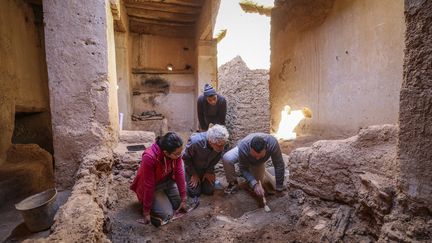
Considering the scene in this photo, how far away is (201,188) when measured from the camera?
140 inches

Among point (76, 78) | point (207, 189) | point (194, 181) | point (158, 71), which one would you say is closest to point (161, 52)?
point (158, 71)

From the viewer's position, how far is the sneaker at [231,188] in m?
3.55

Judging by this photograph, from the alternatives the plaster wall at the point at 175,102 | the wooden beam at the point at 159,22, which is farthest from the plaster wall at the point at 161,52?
the wooden beam at the point at 159,22

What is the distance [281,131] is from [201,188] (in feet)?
6.41

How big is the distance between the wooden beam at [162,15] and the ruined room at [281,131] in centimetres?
99

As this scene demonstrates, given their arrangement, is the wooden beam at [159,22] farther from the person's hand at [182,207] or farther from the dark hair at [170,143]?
the person's hand at [182,207]

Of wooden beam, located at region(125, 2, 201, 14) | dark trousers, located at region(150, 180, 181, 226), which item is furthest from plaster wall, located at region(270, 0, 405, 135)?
dark trousers, located at region(150, 180, 181, 226)

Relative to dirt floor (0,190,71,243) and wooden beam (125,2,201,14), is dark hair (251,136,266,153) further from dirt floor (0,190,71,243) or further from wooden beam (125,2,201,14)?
wooden beam (125,2,201,14)

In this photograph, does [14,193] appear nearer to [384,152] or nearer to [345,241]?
[345,241]

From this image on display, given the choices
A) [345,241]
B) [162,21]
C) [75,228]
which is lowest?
[345,241]

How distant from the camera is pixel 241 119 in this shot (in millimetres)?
8266

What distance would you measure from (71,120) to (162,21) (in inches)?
181

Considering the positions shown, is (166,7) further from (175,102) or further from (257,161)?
(257,161)

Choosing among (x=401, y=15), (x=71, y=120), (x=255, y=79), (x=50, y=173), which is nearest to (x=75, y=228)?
(x=71, y=120)
